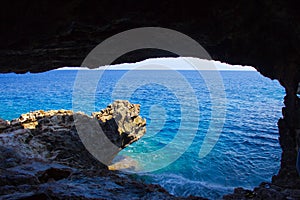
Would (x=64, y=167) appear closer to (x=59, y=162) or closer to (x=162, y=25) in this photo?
(x=59, y=162)

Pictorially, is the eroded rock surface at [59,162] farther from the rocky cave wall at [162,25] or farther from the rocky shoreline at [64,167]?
the rocky cave wall at [162,25]

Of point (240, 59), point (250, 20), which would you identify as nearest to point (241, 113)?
point (240, 59)

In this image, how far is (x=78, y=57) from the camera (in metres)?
8.56

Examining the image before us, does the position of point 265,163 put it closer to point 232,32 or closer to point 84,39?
point 232,32

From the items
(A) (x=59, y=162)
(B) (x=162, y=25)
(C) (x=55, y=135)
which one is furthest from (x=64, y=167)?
(B) (x=162, y=25)

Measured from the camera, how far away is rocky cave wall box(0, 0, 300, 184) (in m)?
4.66

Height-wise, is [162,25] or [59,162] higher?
[162,25]

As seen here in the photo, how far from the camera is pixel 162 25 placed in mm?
5863

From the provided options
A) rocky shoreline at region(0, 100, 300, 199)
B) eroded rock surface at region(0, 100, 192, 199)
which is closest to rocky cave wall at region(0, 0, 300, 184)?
rocky shoreline at region(0, 100, 300, 199)

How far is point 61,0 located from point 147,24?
246 cm

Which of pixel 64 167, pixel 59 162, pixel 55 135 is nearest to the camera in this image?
pixel 64 167

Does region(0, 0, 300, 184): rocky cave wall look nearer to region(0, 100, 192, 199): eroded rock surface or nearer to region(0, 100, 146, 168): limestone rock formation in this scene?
region(0, 100, 192, 199): eroded rock surface

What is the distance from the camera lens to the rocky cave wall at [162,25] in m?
4.66

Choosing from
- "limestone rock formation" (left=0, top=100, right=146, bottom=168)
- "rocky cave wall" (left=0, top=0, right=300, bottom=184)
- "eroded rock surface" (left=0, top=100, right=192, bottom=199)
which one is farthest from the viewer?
"limestone rock formation" (left=0, top=100, right=146, bottom=168)
